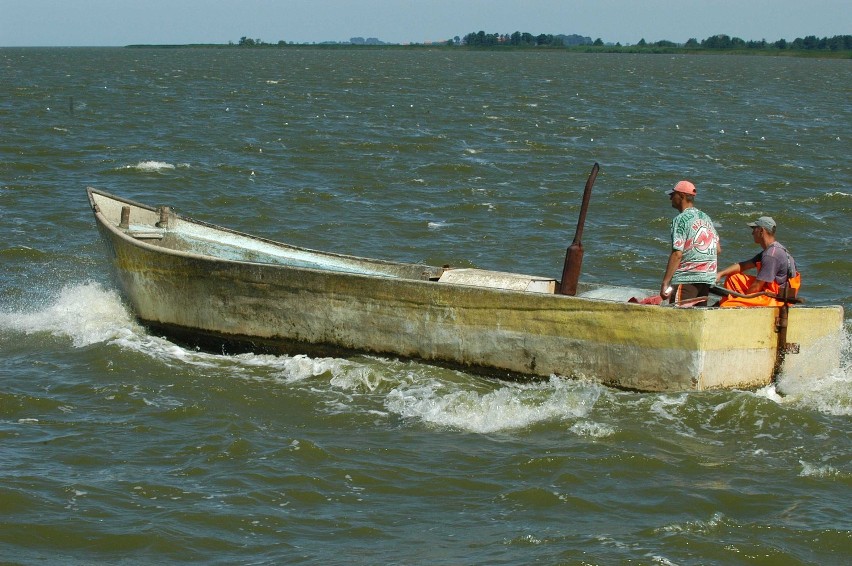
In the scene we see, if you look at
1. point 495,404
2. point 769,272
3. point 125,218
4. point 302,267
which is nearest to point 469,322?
point 495,404

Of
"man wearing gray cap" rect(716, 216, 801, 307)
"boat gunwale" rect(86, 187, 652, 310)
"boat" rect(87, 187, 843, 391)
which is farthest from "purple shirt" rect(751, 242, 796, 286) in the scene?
"boat gunwale" rect(86, 187, 652, 310)

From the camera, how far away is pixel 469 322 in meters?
10.4

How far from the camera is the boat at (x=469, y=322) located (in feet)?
31.9

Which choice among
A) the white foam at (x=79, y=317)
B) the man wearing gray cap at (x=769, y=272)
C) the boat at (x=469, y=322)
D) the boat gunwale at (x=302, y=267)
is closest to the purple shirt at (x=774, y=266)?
the man wearing gray cap at (x=769, y=272)

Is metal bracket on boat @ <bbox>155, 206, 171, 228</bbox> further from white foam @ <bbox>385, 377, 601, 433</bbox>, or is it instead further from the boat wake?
white foam @ <bbox>385, 377, 601, 433</bbox>

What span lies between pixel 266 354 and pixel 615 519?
4.77 meters

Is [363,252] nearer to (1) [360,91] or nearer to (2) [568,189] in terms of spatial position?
(2) [568,189]

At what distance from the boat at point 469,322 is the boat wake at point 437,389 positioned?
0.12 meters

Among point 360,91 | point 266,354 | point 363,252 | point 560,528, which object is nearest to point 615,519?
point 560,528

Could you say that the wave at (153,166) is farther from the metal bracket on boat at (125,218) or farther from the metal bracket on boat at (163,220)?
the metal bracket on boat at (125,218)

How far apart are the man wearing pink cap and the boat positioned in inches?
21.2

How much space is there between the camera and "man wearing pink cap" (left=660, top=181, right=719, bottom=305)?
Answer: 9.87 m

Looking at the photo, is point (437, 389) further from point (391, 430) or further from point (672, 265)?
point (672, 265)

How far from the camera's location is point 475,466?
865 centimetres
